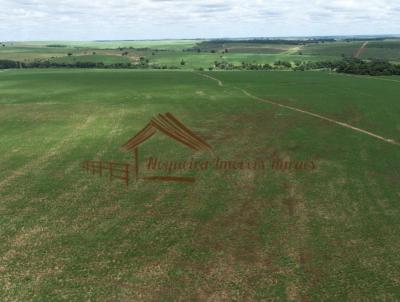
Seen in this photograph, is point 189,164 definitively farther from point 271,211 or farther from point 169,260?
point 169,260

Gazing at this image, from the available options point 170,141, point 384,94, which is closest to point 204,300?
point 170,141

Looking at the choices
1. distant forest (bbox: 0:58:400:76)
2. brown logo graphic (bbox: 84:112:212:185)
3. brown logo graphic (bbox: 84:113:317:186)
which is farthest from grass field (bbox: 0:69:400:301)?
distant forest (bbox: 0:58:400:76)

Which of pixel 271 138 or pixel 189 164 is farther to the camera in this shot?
pixel 271 138

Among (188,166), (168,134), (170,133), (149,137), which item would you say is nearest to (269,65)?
(170,133)

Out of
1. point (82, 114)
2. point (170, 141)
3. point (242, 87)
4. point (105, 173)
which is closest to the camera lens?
point (105, 173)

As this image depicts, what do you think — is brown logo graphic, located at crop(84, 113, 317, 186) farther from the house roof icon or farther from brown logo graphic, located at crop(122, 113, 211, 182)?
the house roof icon

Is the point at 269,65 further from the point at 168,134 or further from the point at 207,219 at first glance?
the point at 207,219
